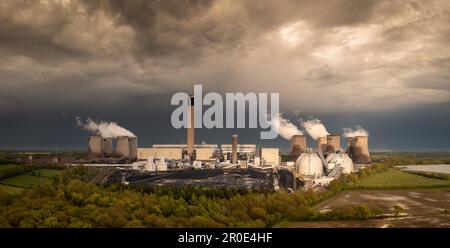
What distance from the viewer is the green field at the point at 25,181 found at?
3127cm

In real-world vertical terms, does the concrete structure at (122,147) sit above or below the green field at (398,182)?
above

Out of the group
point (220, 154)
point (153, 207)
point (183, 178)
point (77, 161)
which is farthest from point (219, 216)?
point (220, 154)

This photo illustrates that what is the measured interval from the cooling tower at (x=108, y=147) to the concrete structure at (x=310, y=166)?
2339 cm

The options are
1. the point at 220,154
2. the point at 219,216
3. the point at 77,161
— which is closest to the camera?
the point at 219,216

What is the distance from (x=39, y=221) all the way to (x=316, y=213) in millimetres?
11618

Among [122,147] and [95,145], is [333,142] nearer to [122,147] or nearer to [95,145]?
[122,147]

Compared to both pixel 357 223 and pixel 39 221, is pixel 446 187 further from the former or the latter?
pixel 39 221

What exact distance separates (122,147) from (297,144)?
2150 cm

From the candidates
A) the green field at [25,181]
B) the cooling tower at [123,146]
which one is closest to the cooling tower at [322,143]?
the cooling tower at [123,146]

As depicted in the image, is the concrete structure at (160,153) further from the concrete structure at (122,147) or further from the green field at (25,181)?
the green field at (25,181)

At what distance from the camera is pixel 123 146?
54969 millimetres

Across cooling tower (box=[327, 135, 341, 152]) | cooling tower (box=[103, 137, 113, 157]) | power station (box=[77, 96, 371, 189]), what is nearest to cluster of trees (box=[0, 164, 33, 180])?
power station (box=[77, 96, 371, 189])
